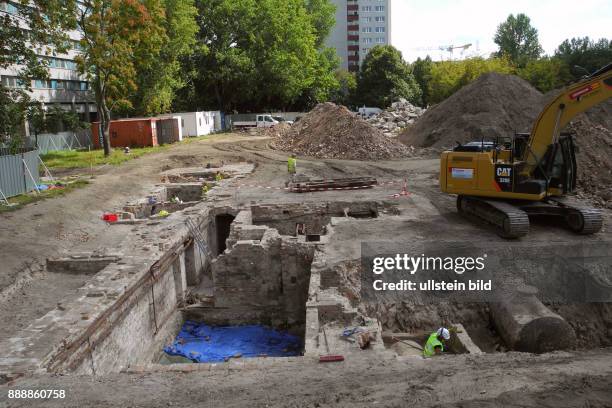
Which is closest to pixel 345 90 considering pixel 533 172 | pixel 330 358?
pixel 533 172

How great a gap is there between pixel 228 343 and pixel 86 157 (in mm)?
21075

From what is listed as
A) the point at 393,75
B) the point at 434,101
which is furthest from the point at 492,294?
the point at 393,75

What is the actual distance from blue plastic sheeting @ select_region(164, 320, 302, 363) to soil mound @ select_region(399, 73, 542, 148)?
20097 mm

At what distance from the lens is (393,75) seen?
204 ft

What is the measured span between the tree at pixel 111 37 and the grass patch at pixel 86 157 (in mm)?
1080

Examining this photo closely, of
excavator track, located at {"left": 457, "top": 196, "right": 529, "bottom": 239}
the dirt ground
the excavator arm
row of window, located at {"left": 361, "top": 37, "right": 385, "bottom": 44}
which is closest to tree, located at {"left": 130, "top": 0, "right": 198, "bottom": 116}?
the dirt ground

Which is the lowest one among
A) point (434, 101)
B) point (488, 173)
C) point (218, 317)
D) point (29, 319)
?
point (218, 317)

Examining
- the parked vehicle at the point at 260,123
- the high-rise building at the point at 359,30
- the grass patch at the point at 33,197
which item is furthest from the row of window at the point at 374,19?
the grass patch at the point at 33,197

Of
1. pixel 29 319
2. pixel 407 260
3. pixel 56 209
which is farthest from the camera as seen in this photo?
pixel 56 209

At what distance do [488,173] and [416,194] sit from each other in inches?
214

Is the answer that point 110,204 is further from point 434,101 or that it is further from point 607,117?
point 434,101

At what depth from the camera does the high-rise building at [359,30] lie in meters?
90.1

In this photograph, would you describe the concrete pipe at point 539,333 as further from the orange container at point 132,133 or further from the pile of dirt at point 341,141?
the orange container at point 132,133

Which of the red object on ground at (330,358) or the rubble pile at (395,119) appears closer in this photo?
the red object on ground at (330,358)
